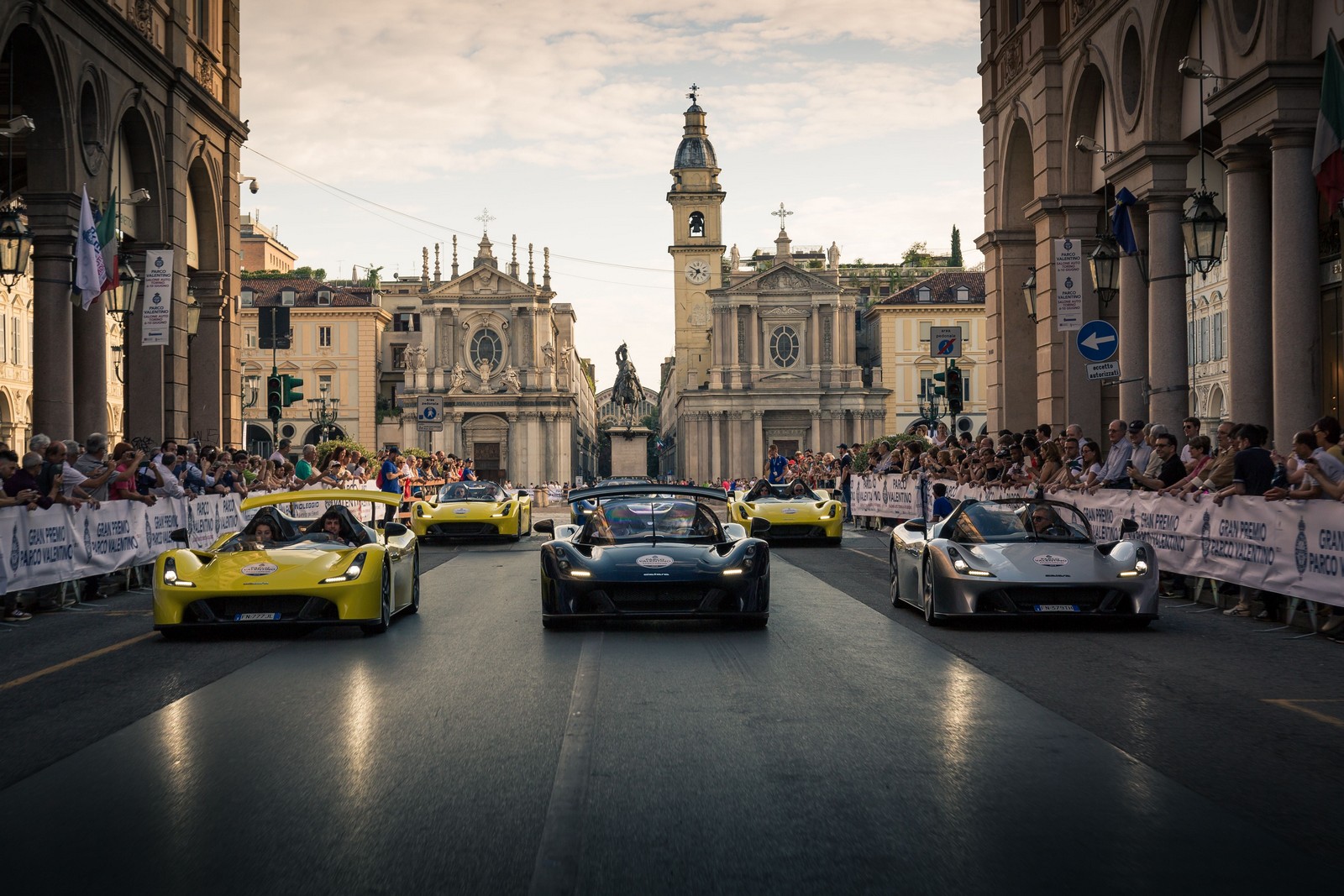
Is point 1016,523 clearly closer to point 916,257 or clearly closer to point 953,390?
point 953,390

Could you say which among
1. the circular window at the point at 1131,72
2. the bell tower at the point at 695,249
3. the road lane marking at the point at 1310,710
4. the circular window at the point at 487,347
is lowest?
the road lane marking at the point at 1310,710

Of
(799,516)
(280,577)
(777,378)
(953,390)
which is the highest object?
(777,378)

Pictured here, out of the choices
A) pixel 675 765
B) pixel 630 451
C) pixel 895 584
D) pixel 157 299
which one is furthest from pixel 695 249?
pixel 675 765

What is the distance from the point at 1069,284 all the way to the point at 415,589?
14.3m

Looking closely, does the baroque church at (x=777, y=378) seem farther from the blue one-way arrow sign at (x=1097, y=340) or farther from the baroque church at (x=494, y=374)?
the blue one-way arrow sign at (x=1097, y=340)

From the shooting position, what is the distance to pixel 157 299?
82.5ft

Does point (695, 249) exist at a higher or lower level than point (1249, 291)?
higher

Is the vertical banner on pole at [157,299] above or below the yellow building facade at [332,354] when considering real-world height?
below

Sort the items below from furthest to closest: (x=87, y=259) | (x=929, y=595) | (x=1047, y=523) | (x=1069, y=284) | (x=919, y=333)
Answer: (x=919, y=333) → (x=1069, y=284) → (x=87, y=259) → (x=1047, y=523) → (x=929, y=595)

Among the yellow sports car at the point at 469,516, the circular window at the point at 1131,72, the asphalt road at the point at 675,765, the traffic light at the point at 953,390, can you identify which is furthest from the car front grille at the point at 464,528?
the asphalt road at the point at 675,765

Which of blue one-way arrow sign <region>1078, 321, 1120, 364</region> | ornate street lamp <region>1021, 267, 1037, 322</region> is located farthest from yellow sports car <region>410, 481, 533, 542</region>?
blue one-way arrow sign <region>1078, 321, 1120, 364</region>

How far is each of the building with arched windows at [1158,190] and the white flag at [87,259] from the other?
15.5 m

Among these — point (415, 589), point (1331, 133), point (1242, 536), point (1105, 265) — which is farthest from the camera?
point (1105, 265)

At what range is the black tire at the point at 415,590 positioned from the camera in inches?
552
